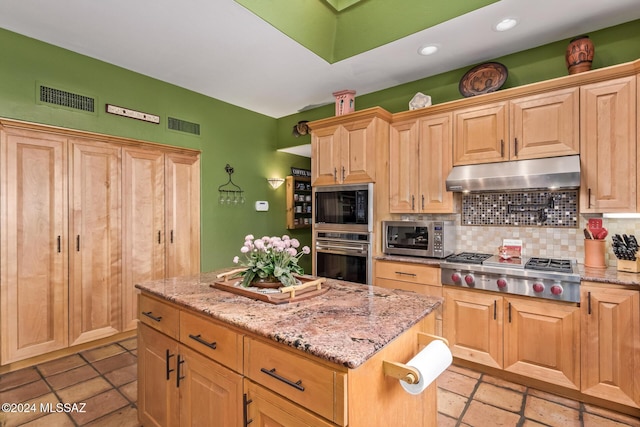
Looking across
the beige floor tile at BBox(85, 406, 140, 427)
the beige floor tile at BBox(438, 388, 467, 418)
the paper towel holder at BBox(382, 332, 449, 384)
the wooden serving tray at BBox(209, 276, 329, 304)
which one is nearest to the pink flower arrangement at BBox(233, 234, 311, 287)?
the wooden serving tray at BBox(209, 276, 329, 304)

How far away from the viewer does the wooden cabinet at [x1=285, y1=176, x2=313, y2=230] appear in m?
5.02

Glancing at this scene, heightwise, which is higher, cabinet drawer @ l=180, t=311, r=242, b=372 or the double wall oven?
the double wall oven

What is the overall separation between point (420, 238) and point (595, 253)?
50.2 inches

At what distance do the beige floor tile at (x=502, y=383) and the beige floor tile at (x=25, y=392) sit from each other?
3394mm

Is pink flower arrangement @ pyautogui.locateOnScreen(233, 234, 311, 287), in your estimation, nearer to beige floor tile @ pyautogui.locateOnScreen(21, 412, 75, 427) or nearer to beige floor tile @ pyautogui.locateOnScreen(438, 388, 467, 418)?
beige floor tile @ pyautogui.locateOnScreen(438, 388, 467, 418)

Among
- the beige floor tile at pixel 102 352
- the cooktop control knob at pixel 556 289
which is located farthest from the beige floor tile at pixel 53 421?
the cooktop control knob at pixel 556 289

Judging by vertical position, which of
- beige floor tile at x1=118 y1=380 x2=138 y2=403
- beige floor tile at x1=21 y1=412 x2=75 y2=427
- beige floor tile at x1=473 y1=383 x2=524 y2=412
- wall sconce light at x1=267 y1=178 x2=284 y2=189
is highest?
wall sconce light at x1=267 y1=178 x2=284 y2=189

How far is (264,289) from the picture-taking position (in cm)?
166

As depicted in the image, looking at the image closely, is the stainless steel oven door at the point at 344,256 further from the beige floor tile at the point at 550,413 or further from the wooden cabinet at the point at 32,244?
the wooden cabinet at the point at 32,244

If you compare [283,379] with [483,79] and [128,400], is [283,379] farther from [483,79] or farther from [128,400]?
[483,79]

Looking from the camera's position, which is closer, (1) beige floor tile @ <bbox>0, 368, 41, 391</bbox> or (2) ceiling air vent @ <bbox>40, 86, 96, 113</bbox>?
(1) beige floor tile @ <bbox>0, 368, 41, 391</bbox>

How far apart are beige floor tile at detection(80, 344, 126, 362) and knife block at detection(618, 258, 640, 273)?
4.21 m

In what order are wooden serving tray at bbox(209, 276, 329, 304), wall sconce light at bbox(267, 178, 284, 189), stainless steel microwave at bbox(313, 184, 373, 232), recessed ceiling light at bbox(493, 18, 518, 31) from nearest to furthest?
wooden serving tray at bbox(209, 276, 329, 304) < recessed ceiling light at bbox(493, 18, 518, 31) < stainless steel microwave at bbox(313, 184, 373, 232) < wall sconce light at bbox(267, 178, 284, 189)

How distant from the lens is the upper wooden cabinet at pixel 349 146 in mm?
3135
